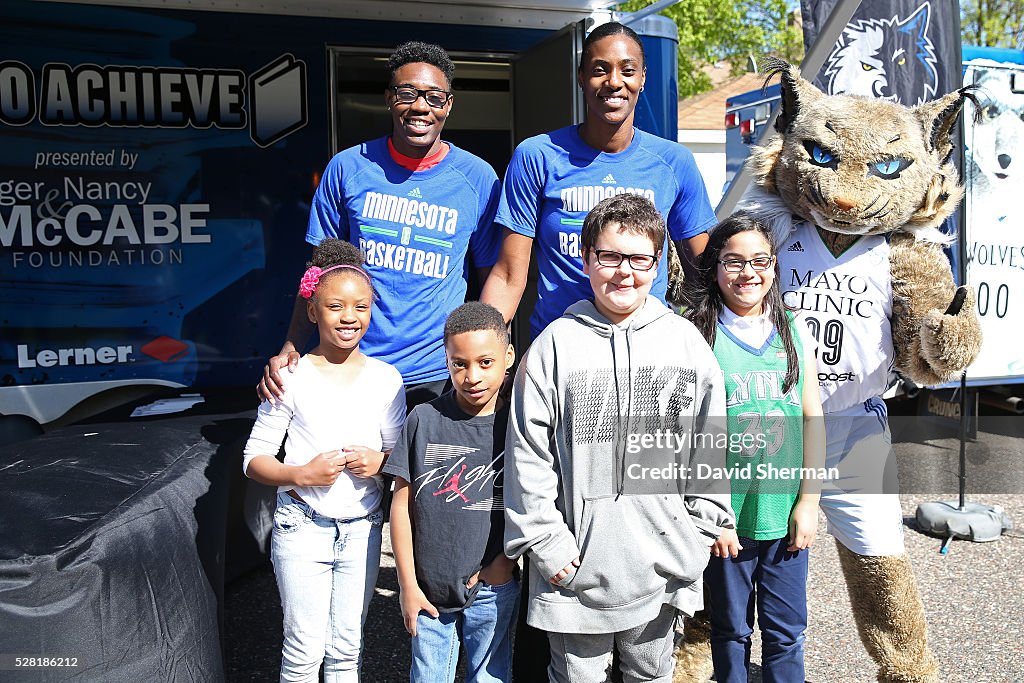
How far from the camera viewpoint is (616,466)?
2162mm

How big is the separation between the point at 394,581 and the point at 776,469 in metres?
2.17

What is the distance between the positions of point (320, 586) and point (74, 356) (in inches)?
90.3

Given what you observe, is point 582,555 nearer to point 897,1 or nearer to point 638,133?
point 638,133

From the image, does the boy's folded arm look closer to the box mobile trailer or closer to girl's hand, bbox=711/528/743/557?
girl's hand, bbox=711/528/743/557

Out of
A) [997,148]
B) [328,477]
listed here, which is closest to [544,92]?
[328,477]

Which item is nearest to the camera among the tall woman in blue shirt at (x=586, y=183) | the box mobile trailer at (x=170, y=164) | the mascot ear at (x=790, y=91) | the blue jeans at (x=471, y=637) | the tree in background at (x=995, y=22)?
the blue jeans at (x=471, y=637)

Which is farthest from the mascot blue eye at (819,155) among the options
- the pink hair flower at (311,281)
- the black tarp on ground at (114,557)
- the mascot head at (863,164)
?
the black tarp on ground at (114,557)

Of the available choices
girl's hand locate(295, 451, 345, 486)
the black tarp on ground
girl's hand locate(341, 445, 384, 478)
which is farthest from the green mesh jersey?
the black tarp on ground

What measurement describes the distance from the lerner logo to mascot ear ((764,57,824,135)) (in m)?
2.99

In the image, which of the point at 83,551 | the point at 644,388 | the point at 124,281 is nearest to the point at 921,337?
the point at 644,388

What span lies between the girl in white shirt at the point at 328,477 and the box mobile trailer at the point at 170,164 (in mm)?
1970

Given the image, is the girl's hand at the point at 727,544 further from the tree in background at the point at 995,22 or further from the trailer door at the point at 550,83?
the tree in background at the point at 995,22

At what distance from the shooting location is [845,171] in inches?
108

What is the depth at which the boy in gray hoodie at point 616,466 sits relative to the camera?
6.93ft
